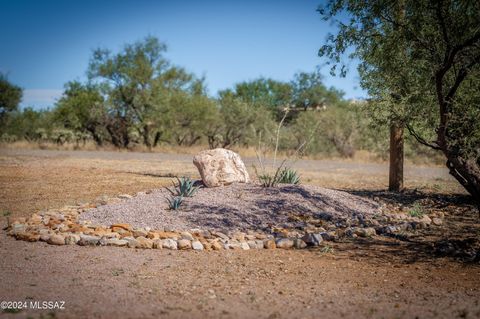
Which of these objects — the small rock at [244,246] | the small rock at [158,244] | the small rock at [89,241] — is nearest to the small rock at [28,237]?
the small rock at [89,241]

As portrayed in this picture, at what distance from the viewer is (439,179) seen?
61.8 ft

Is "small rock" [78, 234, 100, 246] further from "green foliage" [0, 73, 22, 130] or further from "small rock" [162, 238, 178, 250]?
"green foliage" [0, 73, 22, 130]

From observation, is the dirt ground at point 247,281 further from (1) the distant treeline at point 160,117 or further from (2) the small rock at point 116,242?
(1) the distant treeline at point 160,117

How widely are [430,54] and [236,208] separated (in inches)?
187

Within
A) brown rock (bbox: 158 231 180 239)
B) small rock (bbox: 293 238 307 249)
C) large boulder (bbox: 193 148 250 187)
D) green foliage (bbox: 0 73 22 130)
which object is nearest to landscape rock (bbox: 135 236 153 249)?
brown rock (bbox: 158 231 180 239)

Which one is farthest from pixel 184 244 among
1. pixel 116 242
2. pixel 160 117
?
pixel 160 117

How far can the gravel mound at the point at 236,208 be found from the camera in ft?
29.7

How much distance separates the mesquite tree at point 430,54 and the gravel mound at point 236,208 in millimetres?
2613

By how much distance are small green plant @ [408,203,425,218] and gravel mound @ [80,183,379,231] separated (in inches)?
32.1

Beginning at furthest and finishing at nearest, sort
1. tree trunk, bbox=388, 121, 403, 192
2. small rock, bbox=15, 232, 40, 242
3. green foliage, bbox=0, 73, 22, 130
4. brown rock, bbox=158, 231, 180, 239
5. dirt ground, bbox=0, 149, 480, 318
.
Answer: green foliage, bbox=0, 73, 22, 130 → tree trunk, bbox=388, 121, 403, 192 → brown rock, bbox=158, 231, 180, 239 → small rock, bbox=15, 232, 40, 242 → dirt ground, bbox=0, 149, 480, 318

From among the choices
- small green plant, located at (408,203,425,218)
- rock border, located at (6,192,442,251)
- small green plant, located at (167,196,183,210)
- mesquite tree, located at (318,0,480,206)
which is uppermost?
mesquite tree, located at (318,0,480,206)

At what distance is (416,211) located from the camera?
10703 millimetres

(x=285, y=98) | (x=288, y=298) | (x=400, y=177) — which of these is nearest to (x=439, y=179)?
(x=400, y=177)

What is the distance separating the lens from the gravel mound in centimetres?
905
